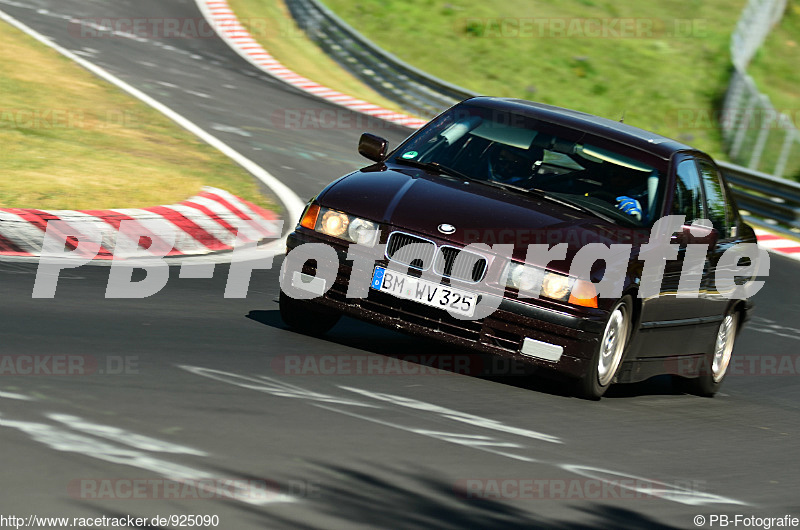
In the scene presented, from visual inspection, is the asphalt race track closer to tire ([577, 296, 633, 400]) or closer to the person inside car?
tire ([577, 296, 633, 400])

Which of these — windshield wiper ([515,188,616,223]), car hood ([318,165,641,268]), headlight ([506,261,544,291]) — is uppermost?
windshield wiper ([515,188,616,223])

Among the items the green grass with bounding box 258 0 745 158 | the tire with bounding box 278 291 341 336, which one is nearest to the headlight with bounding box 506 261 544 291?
the tire with bounding box 278 291 341 336

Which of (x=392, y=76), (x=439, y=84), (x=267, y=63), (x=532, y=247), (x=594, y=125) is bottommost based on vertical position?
(x=267, y=63)

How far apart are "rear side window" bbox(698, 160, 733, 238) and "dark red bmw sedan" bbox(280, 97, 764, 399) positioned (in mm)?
33

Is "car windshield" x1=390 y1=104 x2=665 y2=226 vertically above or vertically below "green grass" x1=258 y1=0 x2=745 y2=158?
above

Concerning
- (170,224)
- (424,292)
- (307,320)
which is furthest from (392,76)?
(424,292)

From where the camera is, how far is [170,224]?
10719 mm

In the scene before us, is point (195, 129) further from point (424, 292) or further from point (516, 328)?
point (516, 328)

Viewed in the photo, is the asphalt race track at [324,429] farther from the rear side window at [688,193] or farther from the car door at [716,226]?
the rear side window at [688,193]

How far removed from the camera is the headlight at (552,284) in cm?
679

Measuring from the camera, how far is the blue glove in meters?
7.60

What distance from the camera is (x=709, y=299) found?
8.30m

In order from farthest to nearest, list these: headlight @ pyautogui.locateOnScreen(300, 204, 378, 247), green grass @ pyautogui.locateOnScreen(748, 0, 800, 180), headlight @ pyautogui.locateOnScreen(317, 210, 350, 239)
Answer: green grass @ pyautogui.locateOnScreen(748, 0, 800, 180) < headlight @ pyautogui.locateOnScreen(317, 210, 350, 239) < headlight @ pyautogui.locateOnScreen(300, 204, 378, 247)

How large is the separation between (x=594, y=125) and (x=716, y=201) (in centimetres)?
113
